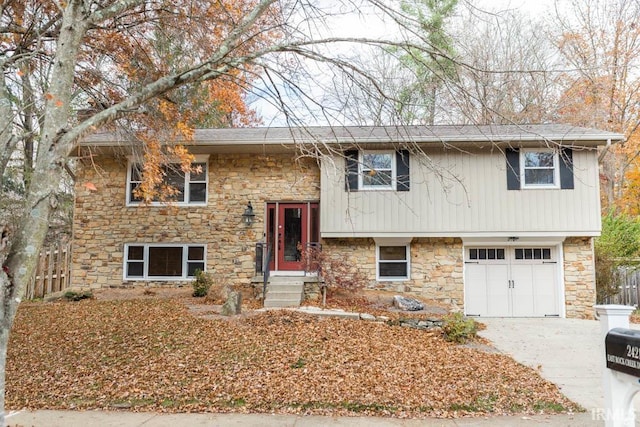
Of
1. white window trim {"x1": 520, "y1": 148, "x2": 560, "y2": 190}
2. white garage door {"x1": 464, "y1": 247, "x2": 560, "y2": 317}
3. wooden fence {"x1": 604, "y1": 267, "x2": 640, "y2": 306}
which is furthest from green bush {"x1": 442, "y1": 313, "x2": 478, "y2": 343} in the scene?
wooden fence {"x1": 604, "y1": 267, "x2": 640, "y2": 306}

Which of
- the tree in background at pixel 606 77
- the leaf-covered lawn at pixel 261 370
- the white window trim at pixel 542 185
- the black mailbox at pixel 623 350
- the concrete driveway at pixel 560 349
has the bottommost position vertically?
the concrete driveway at pixel 560 349

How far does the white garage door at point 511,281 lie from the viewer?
12094 mm

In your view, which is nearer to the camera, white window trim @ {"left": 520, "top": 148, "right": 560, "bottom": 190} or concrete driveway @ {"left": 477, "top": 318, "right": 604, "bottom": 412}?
concrete driveway @ {"left": 477, "top": 318, "right": 604, "bottom": 412}

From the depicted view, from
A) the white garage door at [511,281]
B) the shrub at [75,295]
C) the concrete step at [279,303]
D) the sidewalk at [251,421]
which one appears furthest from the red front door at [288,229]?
the sidewalk at [251,421]

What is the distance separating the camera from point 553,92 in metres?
18.4

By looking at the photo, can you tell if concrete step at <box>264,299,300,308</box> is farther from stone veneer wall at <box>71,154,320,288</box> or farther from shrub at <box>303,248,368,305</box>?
stone veneer wall at <box>71,154,320,288</box>

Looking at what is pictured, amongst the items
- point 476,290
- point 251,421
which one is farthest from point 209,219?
point 251,421

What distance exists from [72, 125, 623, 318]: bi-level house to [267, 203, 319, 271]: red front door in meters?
0.03

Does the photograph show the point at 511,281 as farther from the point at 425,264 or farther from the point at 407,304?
the point at 407,304

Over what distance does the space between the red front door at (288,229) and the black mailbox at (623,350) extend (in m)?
9.84

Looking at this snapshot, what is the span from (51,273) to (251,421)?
36.8ft

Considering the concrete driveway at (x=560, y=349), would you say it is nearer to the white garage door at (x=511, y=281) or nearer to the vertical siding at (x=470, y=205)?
the white garage door at (x=511, y=281)

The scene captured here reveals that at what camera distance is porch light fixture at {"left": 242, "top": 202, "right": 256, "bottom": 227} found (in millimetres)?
12570

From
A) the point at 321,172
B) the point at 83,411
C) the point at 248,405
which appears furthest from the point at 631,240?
the point at 83,411
